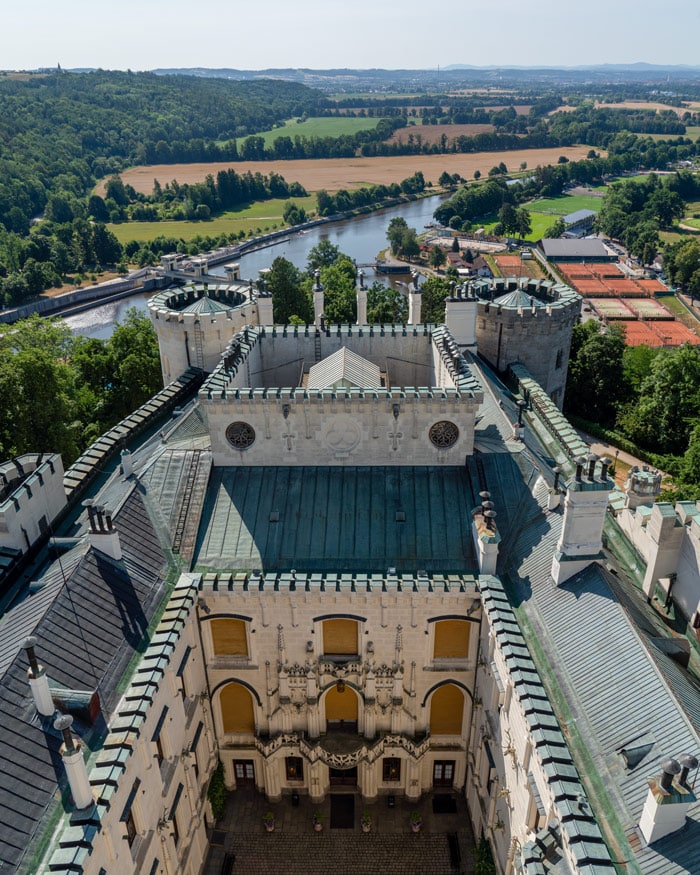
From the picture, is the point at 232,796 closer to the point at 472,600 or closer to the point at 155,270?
the point at 472,600

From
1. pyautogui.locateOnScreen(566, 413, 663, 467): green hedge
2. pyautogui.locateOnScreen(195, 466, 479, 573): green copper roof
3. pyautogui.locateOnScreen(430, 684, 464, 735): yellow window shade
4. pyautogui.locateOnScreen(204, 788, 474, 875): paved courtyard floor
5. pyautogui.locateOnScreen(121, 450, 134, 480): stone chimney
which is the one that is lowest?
pyautogui.locateOnScreen(566, 413, 663, 467): green hedge

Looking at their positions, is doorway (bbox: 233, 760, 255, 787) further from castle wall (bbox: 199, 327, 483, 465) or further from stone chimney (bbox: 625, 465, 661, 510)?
stone chimney (bbox: 625, 465, 661, 510)

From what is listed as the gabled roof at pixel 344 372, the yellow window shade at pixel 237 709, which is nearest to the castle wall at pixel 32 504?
the yellow window shade at pixel 237 709

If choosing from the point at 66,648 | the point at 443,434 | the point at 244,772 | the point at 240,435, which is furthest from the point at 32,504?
the point at 443,434

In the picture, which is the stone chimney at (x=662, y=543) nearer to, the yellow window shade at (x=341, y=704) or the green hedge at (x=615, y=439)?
the yellow window shade at (x=341, y=704)

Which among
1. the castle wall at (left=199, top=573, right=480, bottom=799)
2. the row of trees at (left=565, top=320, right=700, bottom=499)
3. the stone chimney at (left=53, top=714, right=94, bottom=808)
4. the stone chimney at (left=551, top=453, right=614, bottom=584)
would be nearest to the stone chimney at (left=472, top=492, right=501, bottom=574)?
the castle wall at (left=199, top=573, right=480, bottom=799)
